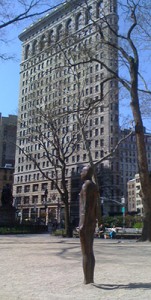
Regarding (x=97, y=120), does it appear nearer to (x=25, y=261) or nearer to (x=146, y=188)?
(x=146, y=188)

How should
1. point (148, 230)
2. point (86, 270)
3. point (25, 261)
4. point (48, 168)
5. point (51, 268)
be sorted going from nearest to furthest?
1. point (86, 270)
2. point (51, 268)
3. point (25, 261)
4. point (148, 230)
5. point (48, 168)

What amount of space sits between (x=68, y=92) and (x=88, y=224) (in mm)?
31661

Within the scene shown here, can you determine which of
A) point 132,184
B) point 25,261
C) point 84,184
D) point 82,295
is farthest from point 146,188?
point 132,184

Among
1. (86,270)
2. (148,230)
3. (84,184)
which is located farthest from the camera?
(148,230)

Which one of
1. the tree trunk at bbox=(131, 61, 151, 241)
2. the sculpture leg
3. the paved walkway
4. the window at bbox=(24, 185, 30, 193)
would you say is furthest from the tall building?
the sculpture leg

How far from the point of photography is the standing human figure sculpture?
6184mm

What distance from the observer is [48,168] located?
82.0 metres

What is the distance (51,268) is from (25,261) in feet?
5.49

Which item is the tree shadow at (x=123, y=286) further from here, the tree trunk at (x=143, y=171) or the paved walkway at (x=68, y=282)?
the tree trunk at (x=143, y=171)

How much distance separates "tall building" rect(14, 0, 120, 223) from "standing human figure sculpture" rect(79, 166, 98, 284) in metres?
16.0

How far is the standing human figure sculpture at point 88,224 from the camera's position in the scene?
6.18 metres

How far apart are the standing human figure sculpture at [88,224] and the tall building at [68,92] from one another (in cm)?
1602

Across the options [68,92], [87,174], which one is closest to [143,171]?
[87,174]

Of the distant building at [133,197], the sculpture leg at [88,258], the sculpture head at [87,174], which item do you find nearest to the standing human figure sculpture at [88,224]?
the sculpture leg at [88,258]
